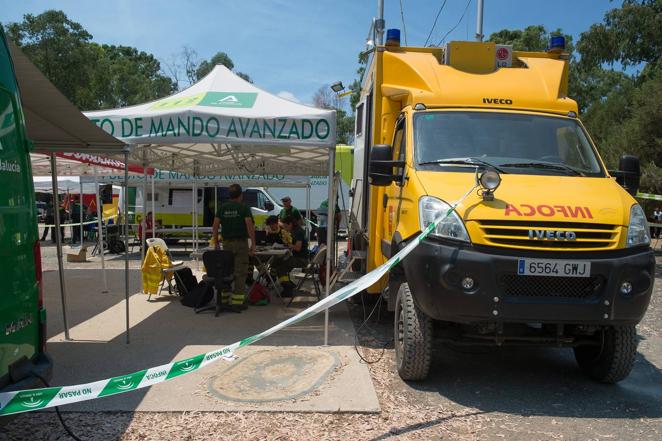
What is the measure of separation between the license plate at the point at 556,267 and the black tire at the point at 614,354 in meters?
0.93

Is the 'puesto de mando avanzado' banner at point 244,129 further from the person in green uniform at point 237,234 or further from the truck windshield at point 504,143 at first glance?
the person in green uniform at point 237,234

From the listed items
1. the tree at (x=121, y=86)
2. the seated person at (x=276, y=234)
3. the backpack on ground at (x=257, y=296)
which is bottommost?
the backpack on ground at (x=257, y=296)

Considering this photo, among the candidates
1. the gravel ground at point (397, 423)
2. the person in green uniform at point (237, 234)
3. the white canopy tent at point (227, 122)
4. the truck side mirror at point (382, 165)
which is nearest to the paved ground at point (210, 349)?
the gravel ground at point (397, 423)

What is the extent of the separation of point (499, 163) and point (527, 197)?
0.67 m

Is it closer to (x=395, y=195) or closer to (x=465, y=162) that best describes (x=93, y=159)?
(x=395, y=195)

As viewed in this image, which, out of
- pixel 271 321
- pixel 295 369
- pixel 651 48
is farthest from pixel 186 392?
pixel 651 48

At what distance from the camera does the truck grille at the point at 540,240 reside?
158 inches

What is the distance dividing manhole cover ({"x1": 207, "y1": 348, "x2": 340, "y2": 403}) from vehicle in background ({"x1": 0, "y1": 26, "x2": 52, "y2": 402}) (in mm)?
1596

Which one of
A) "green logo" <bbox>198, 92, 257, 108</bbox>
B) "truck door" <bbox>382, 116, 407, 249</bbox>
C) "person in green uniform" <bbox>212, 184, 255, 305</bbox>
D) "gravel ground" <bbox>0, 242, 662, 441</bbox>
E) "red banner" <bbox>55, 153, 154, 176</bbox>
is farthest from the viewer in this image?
"red banner" <bbox>55, 153, 154, 176</bbox>

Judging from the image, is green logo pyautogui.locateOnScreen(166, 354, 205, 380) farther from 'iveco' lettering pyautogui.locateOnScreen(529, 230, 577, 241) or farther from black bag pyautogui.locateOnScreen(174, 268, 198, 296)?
black bag pyautogui.locateOnScreen(174, 268, 198, 296)

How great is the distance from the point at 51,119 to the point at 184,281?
378cm

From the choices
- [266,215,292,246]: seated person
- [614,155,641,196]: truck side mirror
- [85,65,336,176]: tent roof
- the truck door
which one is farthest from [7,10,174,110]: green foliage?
[614,155,641,196]: truck side mirror

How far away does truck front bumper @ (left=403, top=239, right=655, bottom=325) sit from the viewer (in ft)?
13.1

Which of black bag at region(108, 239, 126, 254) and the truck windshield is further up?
the truck windshield
